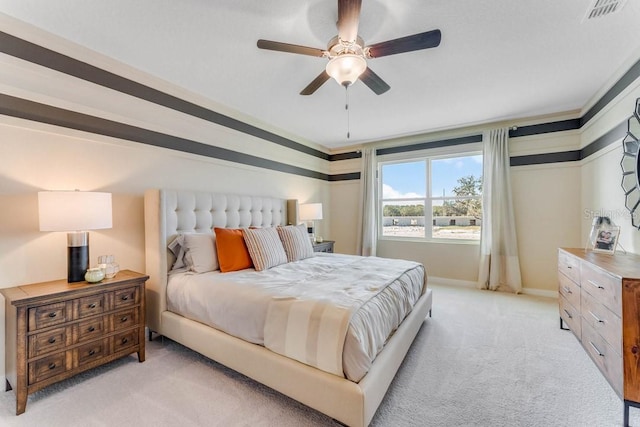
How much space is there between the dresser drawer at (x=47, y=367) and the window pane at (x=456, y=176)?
16.3 feet

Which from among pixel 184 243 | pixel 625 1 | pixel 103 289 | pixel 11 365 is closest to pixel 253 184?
pixel 184 243

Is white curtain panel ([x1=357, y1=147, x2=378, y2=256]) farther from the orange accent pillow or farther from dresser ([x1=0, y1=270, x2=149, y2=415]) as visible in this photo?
dresser ([x1=0, y1=270, x2=149, y2=415])

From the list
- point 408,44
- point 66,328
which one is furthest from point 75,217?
point 408,44

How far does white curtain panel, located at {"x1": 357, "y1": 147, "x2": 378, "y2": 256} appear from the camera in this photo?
5.07 meters

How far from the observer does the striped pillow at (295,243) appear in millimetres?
3150

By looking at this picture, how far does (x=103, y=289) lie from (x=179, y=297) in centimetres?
55

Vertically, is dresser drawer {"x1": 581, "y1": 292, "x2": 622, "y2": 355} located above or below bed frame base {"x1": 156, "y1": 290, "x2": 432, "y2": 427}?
above

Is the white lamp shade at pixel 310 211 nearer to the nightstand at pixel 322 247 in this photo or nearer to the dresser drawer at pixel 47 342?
the nightstand at pixel 322 247

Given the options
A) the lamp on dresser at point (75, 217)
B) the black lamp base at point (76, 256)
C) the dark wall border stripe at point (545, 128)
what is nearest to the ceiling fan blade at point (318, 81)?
the lamp on dresser at point (75, 217)

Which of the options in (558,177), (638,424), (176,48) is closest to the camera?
(638,424)

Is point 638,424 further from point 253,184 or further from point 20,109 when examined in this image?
point 20,109

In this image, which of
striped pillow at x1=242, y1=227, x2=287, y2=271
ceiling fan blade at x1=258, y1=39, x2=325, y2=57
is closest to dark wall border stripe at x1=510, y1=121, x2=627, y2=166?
ceiling fan blade at x1=258, y1=39, x2=325, y2=57

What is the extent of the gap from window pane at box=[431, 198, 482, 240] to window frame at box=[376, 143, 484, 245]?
6 centimetres

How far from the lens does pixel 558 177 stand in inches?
149
